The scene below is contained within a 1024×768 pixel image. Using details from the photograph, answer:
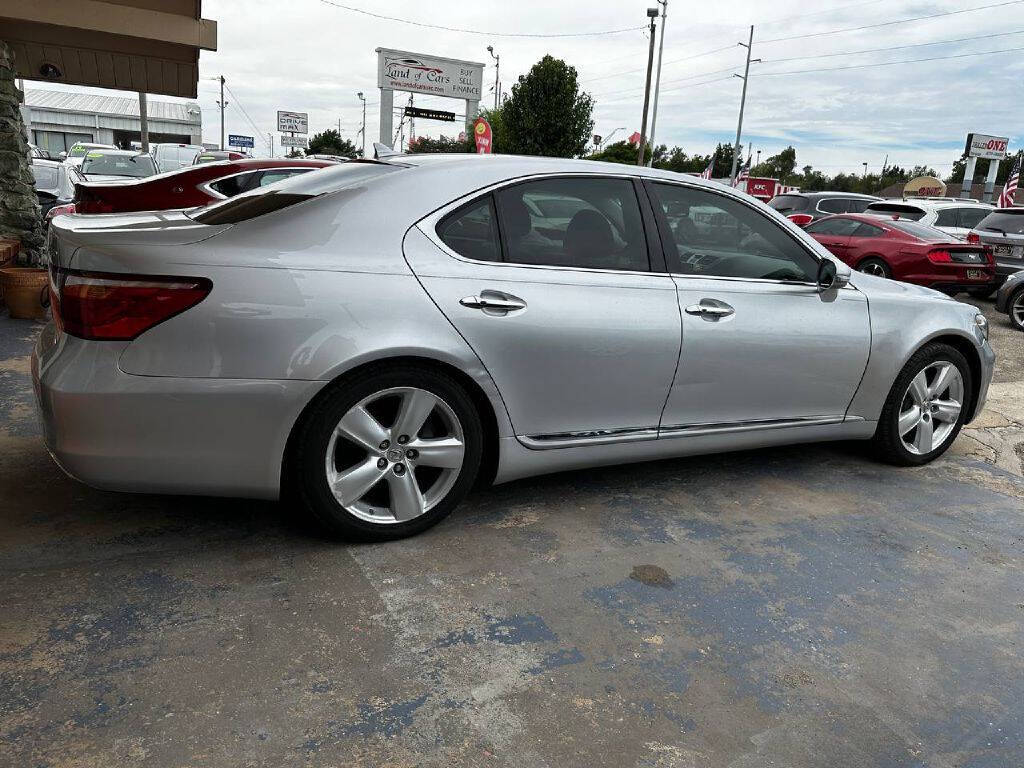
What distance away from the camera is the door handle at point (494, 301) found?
3.07m

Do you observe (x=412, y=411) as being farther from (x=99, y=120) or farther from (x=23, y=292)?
(x=99, y=120)

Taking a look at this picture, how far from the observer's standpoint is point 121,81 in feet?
35.2

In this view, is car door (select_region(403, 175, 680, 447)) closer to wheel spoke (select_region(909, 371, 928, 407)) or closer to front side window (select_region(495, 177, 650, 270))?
front side window (select_region(495, 177, 650, 270))

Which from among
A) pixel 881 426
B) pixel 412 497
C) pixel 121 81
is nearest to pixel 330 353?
pixel 412 497

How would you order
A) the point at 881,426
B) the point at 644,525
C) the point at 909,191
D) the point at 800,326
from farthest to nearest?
the point at 909,191 → the point at 881,426 → the point at 800,326 → the point at 644,525

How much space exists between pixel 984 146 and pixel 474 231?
43.4 meters

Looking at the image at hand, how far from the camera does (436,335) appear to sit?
2984 mm

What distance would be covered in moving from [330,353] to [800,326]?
2249 mm

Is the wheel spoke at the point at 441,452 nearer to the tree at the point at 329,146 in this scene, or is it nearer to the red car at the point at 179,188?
the red car at the point at 179,188

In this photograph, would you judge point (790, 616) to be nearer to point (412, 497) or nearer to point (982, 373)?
point (412, 497)

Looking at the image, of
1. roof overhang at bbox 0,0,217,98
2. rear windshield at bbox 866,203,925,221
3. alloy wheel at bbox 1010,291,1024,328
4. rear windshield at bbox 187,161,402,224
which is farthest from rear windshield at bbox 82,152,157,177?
alloy wheel at bbox 1010,291,1024,328

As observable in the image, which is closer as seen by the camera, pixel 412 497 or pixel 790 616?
pixel 790 616

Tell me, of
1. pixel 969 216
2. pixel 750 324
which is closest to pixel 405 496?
pixel 750 324

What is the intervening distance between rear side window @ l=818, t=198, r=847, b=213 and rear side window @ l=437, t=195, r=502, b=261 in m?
14.2
